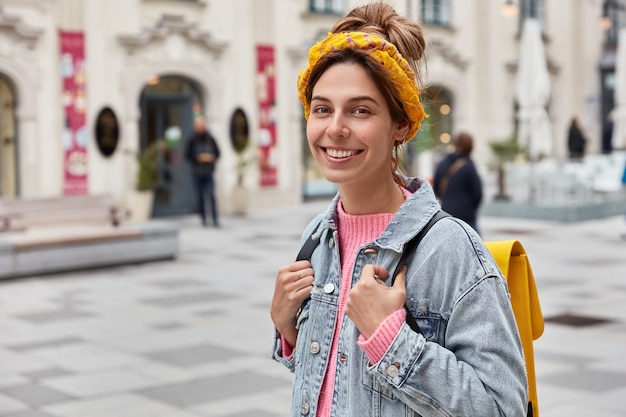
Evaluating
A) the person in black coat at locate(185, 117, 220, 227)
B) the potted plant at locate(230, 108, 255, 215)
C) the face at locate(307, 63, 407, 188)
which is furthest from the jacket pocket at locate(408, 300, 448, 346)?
the potted plant at locate(230, 108, 255, 215)

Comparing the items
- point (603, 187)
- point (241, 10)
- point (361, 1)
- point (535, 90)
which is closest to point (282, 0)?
point (241, 10)

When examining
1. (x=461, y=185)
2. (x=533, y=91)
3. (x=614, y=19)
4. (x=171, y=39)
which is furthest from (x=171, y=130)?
(x=614, y=19)

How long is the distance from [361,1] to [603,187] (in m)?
19.2

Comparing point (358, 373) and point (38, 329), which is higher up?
point (358, 373)

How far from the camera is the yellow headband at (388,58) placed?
2.10 m

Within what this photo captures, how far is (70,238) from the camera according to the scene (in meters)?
12.1

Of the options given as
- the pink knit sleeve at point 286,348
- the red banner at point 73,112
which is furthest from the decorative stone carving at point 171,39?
the pink knit sleeve at point 286,348

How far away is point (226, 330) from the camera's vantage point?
845 cm

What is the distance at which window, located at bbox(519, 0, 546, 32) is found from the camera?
28.0m

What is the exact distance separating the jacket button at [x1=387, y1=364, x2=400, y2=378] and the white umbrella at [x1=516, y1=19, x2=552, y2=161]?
19185 mm

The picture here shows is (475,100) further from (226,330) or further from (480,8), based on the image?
(226,330)

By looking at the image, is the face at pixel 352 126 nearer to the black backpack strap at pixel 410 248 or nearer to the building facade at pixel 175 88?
the black backpack strap at pixel 410 248

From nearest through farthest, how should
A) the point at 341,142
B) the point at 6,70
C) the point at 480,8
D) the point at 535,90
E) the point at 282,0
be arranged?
the point at 341,142 → the point at 6,70 → the point at 535,90 → the point at 282,0 → the point at 480,8

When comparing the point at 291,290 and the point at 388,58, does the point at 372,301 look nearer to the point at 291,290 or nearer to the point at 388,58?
the point at 291,290
